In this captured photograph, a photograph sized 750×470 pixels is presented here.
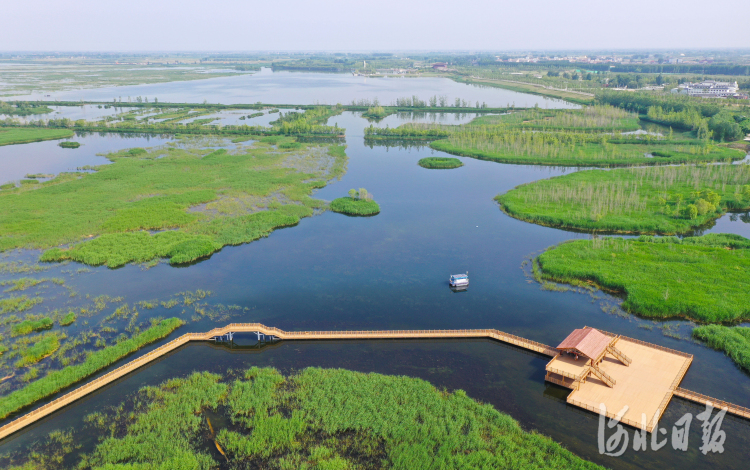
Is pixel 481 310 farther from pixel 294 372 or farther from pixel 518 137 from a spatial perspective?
pixel 518 137

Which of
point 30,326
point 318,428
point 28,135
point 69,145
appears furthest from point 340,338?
point 28,135

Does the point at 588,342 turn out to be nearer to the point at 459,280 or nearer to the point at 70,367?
the point at 459,280

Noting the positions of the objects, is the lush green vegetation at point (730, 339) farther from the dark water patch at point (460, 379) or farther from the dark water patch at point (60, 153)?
the dark water patch at point (60, 153)

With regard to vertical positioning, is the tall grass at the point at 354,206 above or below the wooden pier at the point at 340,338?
above

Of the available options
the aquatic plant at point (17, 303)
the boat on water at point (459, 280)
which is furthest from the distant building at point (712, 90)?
the aquatic plant at point (17, 303)

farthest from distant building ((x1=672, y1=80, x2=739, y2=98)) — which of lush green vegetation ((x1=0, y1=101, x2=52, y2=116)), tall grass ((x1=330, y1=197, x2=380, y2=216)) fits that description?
lush green vegetation ((x1=0, y1=101, x2=52, y2=116))
